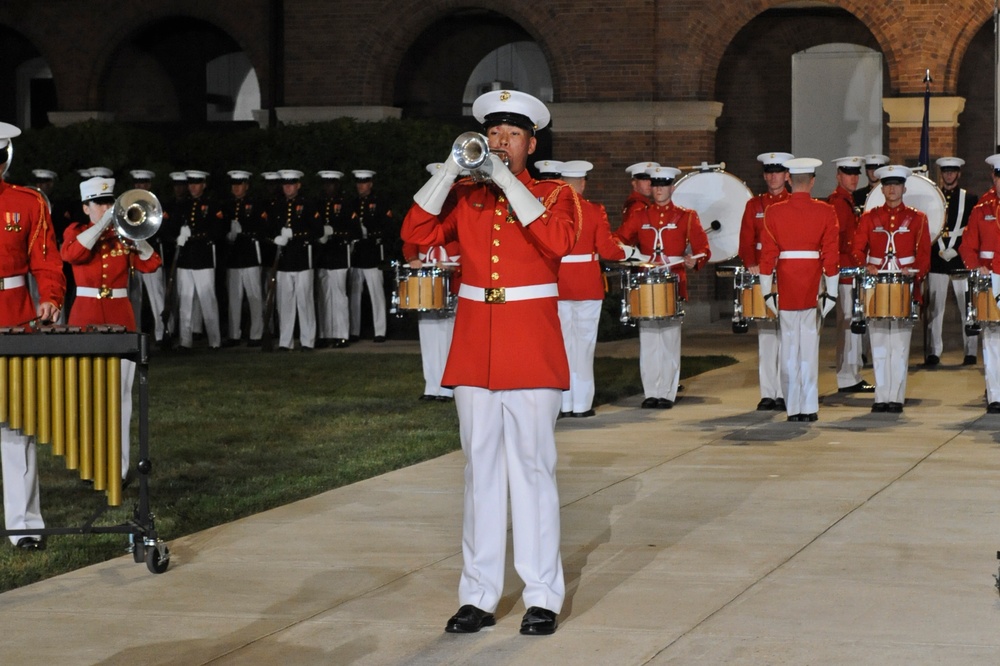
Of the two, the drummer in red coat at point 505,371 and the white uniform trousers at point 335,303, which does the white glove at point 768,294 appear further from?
the white uniform trousers at point 335,303

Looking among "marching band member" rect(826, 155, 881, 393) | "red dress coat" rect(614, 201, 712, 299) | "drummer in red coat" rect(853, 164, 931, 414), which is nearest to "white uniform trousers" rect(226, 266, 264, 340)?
"red dress coat" rect(614, 201, 712, 299)

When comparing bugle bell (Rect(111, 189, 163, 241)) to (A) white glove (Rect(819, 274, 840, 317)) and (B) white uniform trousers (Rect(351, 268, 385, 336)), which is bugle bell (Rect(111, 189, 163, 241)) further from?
(B) white uniform trousers (Rect(351, 268, 385, 336))

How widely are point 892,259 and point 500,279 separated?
8.15 metres

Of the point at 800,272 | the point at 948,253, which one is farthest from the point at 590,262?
the point at 948,253

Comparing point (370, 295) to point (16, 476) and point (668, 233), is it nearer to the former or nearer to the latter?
point (668, 233)

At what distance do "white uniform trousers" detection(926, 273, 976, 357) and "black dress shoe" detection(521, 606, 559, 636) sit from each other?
12.3m

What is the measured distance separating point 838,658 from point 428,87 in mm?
22413

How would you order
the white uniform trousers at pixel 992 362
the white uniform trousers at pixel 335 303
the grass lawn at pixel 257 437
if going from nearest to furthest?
1. the grass lawn at pixel 257 437
2. the white uniform trousers at pixel 992 362
3. the white uniform trousers at pixel 335 303

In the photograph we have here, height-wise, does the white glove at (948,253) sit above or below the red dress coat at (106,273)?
above

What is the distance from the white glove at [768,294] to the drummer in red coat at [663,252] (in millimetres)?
1108

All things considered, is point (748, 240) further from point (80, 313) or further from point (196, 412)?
point (80, 313)

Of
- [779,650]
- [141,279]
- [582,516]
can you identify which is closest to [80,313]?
[582,516]

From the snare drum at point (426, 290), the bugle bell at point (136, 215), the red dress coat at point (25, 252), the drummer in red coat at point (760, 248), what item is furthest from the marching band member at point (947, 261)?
the red dress coat at point (25, 252)

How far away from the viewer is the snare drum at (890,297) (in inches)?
537
